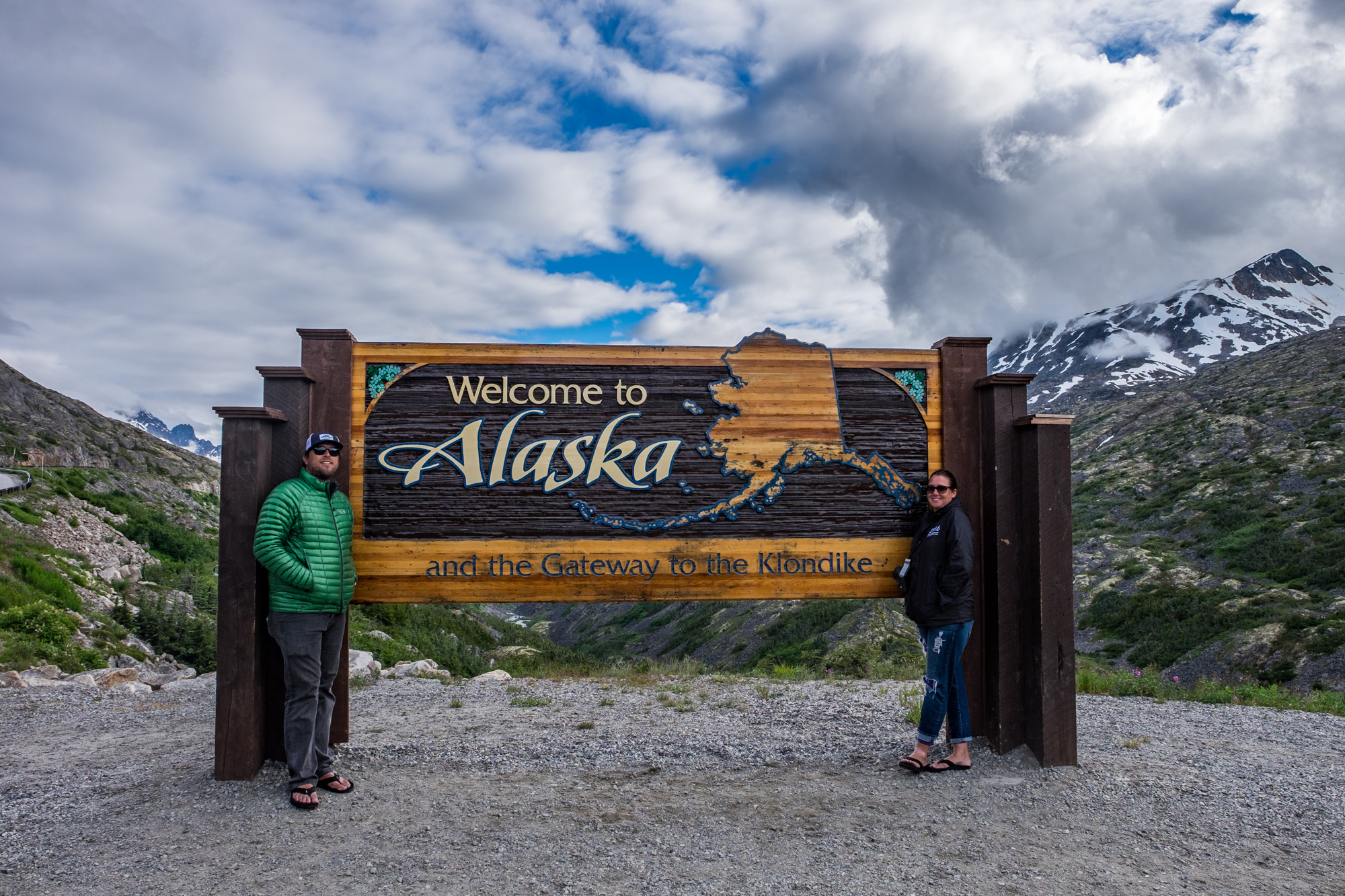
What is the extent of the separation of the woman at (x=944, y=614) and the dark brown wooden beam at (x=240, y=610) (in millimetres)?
4757

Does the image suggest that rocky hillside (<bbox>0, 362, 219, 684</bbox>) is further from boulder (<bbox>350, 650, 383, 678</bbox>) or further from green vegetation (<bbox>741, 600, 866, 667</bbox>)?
green vegetation (<bbox>741, 600, 866, 667</bbox>)

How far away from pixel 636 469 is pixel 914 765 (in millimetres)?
3044

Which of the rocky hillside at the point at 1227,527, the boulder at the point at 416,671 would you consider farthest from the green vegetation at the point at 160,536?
the rocky hillside at the point at 1227,527

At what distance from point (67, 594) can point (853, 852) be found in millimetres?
17035

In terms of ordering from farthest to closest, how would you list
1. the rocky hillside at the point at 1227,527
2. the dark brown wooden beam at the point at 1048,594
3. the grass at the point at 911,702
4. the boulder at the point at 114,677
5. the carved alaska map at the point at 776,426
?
the rocky hillside at the point at 1227,527, the boulder at the point at 114,677, the grass at the point at 911,702, the carved alaska map at the point at 776,426, the dark brown wooden beam at the point at 1048,594

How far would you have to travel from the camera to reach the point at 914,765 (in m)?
5.38

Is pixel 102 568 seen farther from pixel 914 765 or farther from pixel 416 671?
pixel 914 765

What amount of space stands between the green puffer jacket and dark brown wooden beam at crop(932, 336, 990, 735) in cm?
473

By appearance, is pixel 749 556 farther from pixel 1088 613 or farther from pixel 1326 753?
pixel 1088 613

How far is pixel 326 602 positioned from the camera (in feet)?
16.3

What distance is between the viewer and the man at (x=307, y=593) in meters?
4.80

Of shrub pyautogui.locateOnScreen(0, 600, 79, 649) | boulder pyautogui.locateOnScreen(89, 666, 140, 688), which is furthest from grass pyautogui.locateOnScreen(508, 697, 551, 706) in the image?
shrub pyautogui.locateOnScreen(0, 600, 79, 649)

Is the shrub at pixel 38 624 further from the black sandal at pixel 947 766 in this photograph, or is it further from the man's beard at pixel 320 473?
the black sandal at pixel 947 766

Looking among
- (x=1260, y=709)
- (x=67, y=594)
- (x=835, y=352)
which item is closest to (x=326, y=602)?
(x=835, y=352)
